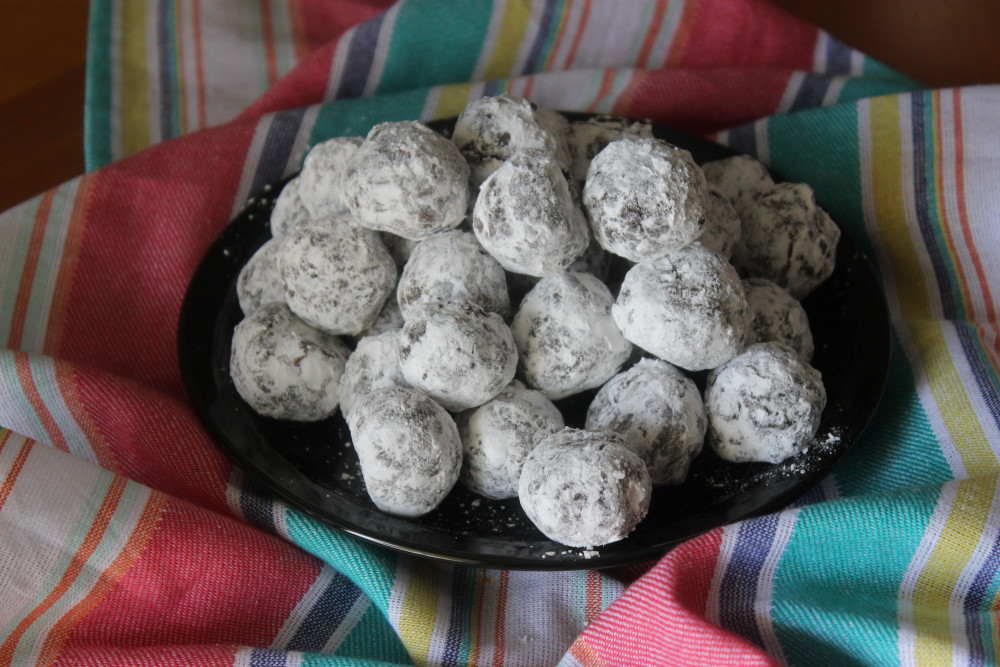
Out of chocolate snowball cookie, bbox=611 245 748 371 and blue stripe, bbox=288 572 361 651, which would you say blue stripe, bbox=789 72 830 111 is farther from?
blue stripe, bbox=288 572 361 651

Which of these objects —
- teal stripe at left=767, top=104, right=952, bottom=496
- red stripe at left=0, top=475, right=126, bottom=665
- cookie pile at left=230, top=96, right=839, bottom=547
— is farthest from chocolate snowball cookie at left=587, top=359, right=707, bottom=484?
red stripe at left=0, top=475, right=126, bottom=665

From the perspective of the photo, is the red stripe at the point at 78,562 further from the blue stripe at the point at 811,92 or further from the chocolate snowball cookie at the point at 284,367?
the blue stripe at the point at 811,92

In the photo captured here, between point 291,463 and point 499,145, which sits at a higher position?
point 499,145

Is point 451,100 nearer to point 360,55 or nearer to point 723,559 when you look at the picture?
point 360,55

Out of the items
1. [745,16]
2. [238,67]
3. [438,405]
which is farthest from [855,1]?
[438,405]

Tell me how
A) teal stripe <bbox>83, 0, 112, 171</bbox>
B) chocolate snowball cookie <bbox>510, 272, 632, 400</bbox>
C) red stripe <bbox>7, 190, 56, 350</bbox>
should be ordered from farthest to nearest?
teal stripe <bbox>83, 0, 112, 171</bbox> < red stripe <bbox>7, 190, 56, 350</bbox> < chocolate snowball cookie <bbox>510, 272, 632, 400</bbox>

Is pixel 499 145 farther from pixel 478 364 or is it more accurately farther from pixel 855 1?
pixel 855 1
